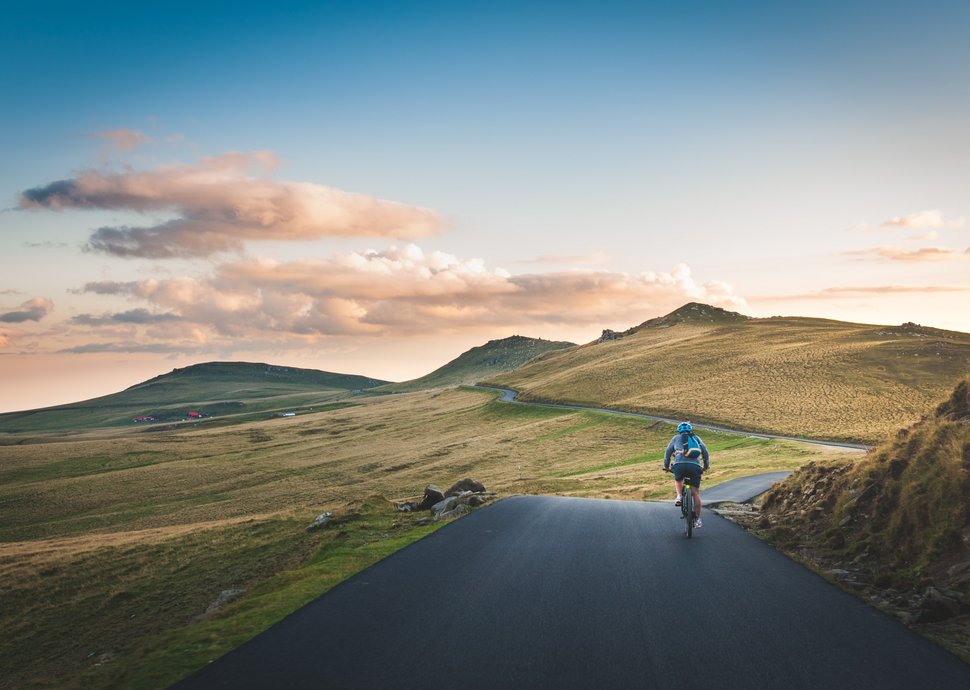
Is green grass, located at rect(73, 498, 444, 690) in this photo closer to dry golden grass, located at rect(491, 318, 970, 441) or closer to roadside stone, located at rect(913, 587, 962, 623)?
roadside stone, located at rect(913, 587, 962, 623)

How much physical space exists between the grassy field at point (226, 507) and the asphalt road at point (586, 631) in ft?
5.94

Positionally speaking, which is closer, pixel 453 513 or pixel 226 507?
pixel 453 513

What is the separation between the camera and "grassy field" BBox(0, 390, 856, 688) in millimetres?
15959

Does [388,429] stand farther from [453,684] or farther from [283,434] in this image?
[453,684]

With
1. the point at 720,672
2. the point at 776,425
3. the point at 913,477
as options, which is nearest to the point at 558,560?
the point at 720,672

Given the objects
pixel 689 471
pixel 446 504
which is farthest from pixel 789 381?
pixel 689 471

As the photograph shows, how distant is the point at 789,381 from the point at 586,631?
87.3 meters

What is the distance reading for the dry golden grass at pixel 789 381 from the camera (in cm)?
6644

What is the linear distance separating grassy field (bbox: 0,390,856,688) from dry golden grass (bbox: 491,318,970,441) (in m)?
9.65

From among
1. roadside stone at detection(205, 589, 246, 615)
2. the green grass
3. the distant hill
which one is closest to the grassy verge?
the green grass

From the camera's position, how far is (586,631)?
29.3 feet

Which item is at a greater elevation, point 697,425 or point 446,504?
point 697,425

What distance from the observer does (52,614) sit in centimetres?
2509

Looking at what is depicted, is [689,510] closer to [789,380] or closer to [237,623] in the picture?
[237,623]
